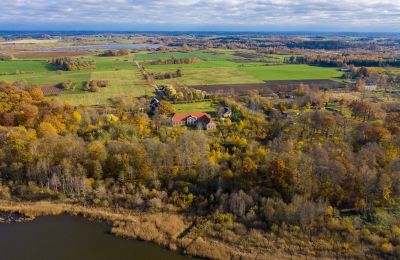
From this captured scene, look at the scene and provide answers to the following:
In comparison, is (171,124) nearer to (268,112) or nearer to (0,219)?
(268,112)

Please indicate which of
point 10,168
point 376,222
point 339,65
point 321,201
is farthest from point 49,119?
point 339,65

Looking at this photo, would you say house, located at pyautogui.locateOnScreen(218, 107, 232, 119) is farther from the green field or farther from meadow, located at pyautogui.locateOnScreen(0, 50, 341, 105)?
the green field

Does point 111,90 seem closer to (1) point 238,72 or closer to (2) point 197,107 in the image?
(2) point 197,107

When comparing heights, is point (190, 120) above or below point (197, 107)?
below

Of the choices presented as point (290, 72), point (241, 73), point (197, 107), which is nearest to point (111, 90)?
point (197, 107)

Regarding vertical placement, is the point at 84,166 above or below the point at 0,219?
above

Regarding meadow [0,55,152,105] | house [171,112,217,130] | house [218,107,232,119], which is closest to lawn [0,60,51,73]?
meadow [0,55,152,105]
